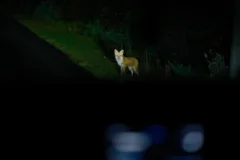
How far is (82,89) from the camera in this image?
3.04 ft

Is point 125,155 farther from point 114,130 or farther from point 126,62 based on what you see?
point 126,62

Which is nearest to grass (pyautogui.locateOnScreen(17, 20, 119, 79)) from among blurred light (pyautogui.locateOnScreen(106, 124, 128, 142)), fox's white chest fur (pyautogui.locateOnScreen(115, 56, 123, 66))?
fox's white chest fur (pyautogui.locateOnScreen(115, 56, 123, 66))

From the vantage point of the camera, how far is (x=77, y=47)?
37.3 inches

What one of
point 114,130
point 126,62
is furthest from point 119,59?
point 114,130

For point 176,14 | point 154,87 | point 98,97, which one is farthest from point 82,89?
point 176,14

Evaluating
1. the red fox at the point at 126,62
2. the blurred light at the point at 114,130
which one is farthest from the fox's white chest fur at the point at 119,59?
the blurred light at the point at 114,130

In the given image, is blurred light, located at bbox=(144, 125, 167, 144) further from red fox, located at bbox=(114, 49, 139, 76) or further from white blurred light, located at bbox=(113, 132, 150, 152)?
red fox, located at bbox=(114, 49, 139, 76)

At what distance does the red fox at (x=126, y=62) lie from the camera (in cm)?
96

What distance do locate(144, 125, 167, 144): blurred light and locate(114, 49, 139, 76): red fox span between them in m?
0.13

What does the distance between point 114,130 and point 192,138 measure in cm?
15

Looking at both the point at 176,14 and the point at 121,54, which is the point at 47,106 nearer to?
the point at 121,54

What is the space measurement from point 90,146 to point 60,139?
0.20 ft

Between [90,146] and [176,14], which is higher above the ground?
[176,14]

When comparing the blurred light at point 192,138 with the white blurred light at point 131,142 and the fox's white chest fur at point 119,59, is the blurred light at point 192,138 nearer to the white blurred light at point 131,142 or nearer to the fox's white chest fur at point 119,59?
the white blurred light at point 131,142
